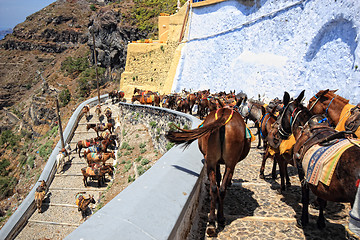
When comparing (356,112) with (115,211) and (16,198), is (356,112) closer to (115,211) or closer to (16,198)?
(115,211)

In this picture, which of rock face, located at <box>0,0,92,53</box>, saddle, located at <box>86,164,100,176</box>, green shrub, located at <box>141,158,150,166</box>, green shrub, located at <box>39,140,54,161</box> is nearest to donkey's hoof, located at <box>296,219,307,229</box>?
green shrub, located at <box>141,158,150,166</box>

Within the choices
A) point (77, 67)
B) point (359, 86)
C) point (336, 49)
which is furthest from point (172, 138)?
point (77, 67)

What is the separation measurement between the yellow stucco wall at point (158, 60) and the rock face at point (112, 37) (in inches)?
607

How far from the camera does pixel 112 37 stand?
5009cm

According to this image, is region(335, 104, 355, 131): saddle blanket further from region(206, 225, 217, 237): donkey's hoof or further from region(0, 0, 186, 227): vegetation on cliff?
region(0, 0, 186, 227): vegetation on cliff

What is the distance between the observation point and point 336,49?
43.6 ft

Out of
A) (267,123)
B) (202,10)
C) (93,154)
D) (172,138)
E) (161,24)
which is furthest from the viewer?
(161,24)

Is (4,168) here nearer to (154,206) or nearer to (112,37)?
(112,37)

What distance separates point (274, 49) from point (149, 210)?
19.0 m

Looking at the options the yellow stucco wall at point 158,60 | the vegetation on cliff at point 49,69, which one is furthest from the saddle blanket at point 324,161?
the yellow stucco wall at point 158,60

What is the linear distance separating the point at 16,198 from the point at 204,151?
2594 cm

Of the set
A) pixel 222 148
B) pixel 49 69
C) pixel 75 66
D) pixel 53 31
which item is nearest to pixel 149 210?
pixel 222 148

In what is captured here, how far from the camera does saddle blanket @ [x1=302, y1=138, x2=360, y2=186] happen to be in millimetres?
2760

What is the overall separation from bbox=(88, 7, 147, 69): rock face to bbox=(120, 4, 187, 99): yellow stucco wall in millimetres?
15409
